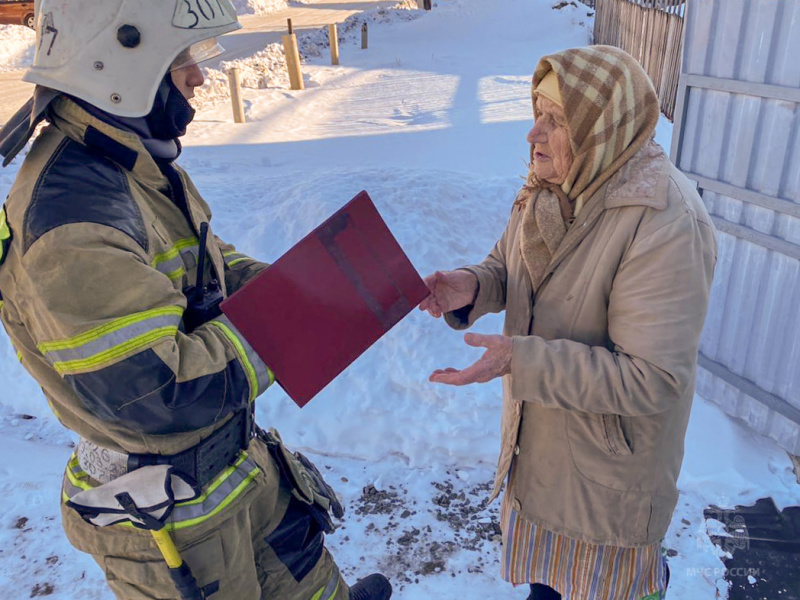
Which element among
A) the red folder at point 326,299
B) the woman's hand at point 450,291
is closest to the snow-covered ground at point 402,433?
the woman's hand at point 450,291

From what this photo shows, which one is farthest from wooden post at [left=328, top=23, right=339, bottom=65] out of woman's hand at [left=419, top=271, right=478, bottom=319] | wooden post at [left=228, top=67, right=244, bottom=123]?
woman's hand at [left=419, top=271, right=478, bottom=319]

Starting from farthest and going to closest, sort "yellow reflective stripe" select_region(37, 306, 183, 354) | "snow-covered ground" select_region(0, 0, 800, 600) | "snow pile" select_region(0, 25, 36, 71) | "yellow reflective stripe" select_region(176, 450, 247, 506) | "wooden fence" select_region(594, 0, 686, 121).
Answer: "snow pile" select_region(0, 25, 36, 71) → "wooden fence" select_region(594, 0, 686, 121) → "snow-covered ground" select_region(0, 0, 800, 600) → "yellow reflective stripe" select_region(176, 450, 247, 506) → "yellow reflective stripe" select_region(37, 306, 183, 354)

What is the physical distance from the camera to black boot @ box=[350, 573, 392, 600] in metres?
2.82

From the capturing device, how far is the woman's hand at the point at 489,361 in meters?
1.94

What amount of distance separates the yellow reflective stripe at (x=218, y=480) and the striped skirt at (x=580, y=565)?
99cm

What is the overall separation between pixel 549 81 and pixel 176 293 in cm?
130

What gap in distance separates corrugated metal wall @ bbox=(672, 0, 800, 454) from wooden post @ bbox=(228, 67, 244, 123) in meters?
7.65

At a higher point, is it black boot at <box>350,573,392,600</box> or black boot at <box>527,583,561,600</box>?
black boot at <box>527,583,561,600</box>

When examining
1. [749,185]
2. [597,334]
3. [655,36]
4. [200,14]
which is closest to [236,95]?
[655,36]

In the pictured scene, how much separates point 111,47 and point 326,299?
94cm

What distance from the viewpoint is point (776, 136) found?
368cm

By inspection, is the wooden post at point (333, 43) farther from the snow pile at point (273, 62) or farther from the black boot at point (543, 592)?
the black boot at point (543, 592)

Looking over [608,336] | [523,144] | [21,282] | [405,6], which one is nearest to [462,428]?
[608,336]

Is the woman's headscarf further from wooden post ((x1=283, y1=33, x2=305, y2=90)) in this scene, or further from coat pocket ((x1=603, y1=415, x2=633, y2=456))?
wooden post ((x1=283, y1=33, x2=305, y2=90))
